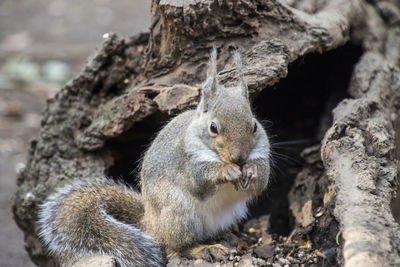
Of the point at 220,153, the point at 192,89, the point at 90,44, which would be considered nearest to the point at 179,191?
the point at 220,153

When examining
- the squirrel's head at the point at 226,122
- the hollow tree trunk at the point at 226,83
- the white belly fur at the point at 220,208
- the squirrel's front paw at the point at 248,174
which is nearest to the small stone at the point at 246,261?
the hollow tree trunk at the point at 226,83

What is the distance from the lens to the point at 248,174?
10.3ft

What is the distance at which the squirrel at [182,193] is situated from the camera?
3.09m

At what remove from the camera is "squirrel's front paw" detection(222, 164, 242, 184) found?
3.06 metres

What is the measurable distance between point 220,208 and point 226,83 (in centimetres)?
90

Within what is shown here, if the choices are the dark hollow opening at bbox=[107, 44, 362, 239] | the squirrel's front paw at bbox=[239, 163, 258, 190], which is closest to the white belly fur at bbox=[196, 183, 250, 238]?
the squirrel's front paw at bbox=[239, 163, 258, 190]

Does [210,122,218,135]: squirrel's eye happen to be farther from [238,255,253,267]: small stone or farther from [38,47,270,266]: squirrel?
[238,255,253,267]: small stone

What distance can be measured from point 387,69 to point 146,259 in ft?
8.51

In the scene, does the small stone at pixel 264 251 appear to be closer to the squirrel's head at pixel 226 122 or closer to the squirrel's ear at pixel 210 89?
the squirrel's head at pixel 226 122

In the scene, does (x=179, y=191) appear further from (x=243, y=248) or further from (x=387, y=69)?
(x=387, y=69)

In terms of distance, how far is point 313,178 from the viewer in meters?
4.04

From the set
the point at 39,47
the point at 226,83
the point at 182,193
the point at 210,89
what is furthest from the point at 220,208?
the point at 39,47

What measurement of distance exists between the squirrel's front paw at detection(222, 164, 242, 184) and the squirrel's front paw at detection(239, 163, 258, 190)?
0.06 metres

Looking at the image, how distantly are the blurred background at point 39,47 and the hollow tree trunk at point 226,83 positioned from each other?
221cm
